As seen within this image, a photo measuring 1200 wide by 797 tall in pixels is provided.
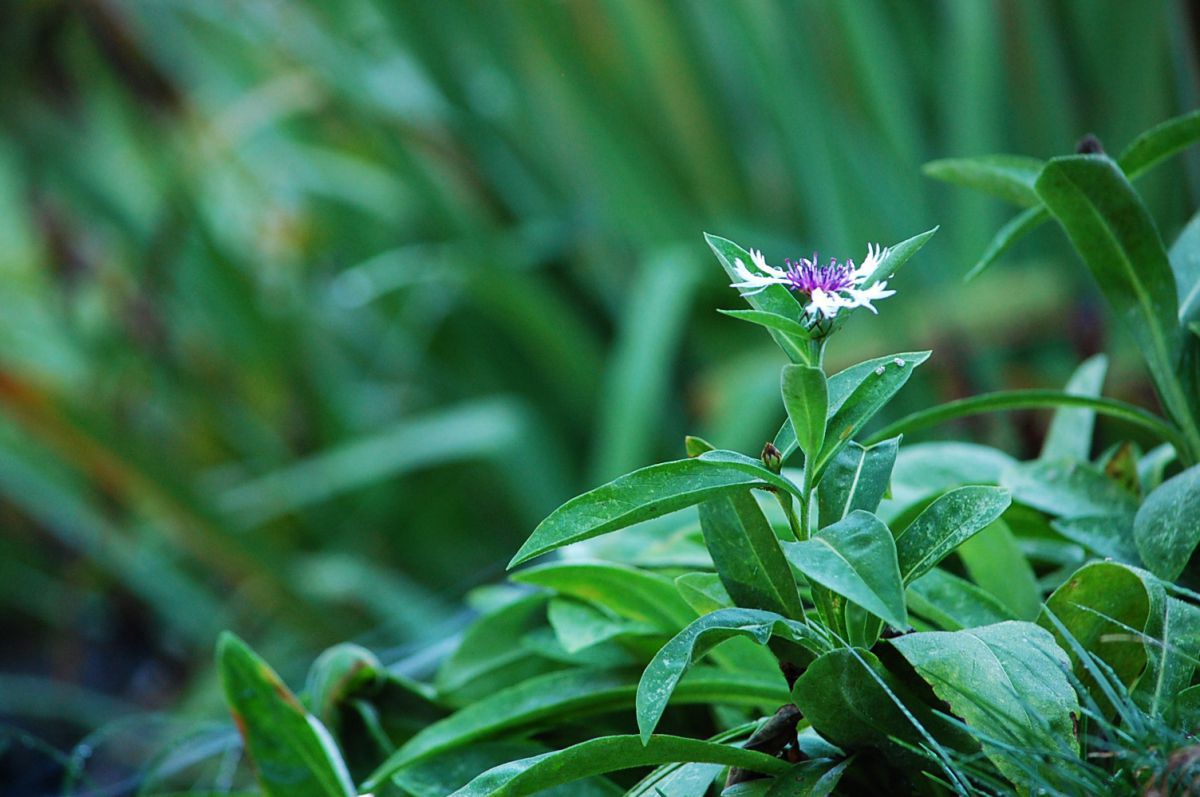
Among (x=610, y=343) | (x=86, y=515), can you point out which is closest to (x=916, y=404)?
(x=610, y=343)

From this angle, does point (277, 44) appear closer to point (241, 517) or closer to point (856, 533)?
point (241, 517)

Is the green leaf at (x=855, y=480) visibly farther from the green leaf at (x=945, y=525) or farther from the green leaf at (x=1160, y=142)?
the green leaf at (x=1160, y=142)

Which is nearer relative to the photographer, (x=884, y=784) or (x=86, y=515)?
(x=884, y=784)

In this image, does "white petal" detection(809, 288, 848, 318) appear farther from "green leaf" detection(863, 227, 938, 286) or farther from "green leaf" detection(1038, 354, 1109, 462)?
"green leaf" detection(1038, 354, 1109, 462)

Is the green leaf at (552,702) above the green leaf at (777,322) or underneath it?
underneath

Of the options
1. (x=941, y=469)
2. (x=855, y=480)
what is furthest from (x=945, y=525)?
(x=941, y=469)

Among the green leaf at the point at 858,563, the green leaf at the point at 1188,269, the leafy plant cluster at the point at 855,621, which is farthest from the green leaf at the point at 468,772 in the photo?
the green leaf at the point at 1188,269
